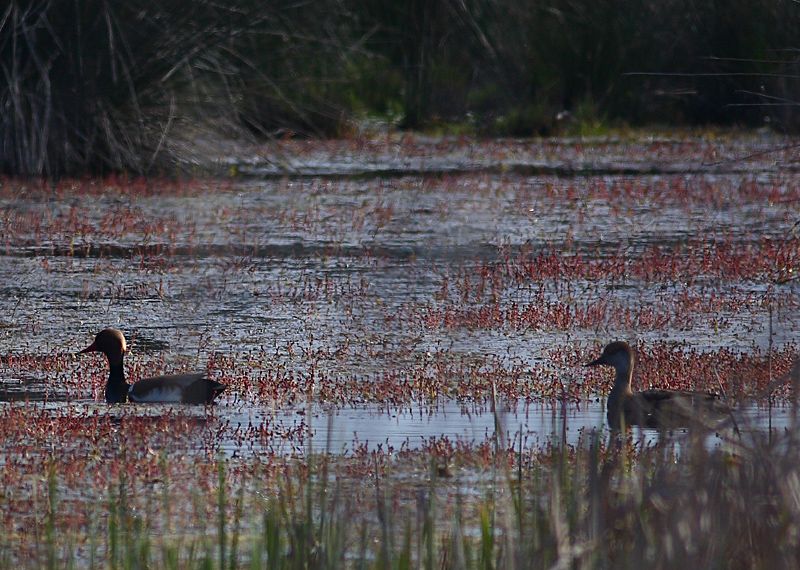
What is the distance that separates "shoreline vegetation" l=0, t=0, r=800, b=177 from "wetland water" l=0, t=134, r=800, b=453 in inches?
32.5

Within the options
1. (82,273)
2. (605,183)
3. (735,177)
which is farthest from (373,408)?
(735,177)

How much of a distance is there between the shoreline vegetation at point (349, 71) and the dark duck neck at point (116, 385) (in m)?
4.29

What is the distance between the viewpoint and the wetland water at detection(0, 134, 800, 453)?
8125mm

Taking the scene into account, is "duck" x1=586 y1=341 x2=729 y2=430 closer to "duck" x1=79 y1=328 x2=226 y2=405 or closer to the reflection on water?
the reflection on water

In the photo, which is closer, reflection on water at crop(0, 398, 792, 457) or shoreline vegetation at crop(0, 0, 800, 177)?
reflection on water at crop(0, 398, 792, 457)

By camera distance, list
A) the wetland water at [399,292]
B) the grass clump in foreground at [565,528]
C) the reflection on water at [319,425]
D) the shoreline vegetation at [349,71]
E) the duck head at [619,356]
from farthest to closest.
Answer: the shoreline vegetation at [349,71] < the wetland water at [399,292] < the duck head at [619,356] < the reflection on water at [319,425] < the grass clump in foreground at [565,528]

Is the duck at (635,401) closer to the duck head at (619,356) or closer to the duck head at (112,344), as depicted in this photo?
the duck head at (619,356)

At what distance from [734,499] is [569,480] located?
36.3 inches

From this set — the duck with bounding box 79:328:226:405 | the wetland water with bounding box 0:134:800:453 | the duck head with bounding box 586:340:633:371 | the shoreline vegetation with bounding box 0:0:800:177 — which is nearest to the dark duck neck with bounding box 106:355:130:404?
the duck with bounding box 79:328:226:405

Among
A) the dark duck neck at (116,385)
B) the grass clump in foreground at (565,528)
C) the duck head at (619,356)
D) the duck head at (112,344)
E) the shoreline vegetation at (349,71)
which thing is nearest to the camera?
the grass clump in foreground at (565,528)

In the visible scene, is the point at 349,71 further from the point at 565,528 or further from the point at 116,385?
the point at 565,528

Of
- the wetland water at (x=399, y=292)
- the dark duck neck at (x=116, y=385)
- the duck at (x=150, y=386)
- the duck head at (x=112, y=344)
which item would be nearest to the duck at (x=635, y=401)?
the wetland water at (x=399, y=292)

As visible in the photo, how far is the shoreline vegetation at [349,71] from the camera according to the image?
1838 centimetres

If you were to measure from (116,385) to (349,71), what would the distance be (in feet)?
53.8
